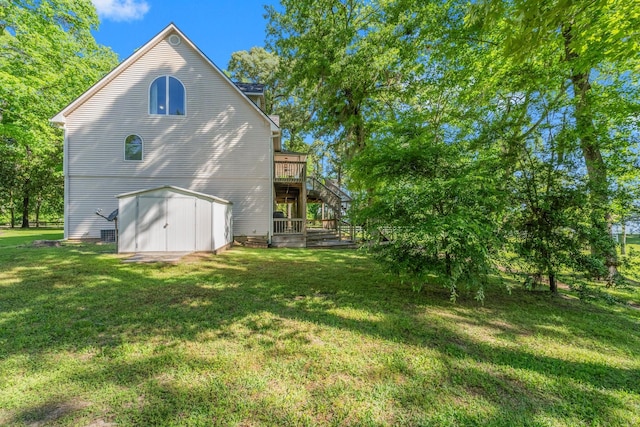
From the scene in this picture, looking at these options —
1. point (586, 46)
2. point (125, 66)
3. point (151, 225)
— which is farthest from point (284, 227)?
point (586, 46)

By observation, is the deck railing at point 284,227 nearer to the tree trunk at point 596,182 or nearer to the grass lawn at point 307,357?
the grass lawn at point 307,357

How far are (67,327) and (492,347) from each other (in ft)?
17.4

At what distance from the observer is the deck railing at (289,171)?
507 inches

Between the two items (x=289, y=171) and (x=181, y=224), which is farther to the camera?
A: (x=289, y=171)

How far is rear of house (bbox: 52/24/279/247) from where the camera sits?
11656mm

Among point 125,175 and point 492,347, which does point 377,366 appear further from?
point 125,175

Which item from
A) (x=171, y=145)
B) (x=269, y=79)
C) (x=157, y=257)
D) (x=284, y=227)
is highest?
(x=269, y=79)

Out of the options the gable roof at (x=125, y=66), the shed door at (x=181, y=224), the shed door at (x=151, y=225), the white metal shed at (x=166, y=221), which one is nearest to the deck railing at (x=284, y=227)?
the white metal shed at (x=166, y=221)

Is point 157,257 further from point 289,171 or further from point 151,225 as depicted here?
point 289,171

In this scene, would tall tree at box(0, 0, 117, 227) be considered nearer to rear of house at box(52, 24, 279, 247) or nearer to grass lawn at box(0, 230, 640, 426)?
rear of house at box(52, 24, 279, 247)

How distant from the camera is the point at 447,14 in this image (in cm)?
842

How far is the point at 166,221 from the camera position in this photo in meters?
9.23

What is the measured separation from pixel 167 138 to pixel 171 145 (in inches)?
13.4

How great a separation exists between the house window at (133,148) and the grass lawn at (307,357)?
7579mm
